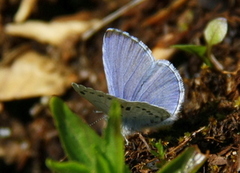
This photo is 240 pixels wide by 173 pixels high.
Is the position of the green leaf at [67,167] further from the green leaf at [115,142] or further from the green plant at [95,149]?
the green leaf at [115,142]

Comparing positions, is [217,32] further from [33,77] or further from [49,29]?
[49,29]

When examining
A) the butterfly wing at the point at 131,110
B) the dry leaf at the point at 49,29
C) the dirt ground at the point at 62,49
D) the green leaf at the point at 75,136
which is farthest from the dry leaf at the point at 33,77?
the green leaf at the point at 75,136

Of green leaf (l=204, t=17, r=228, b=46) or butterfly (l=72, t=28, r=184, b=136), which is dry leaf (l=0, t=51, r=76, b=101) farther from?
butterfly (l=72, t=28, r=184, b=136)

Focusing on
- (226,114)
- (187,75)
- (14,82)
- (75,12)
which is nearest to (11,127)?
(14,82)

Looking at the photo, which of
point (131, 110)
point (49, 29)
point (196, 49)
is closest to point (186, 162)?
point (131, 110)

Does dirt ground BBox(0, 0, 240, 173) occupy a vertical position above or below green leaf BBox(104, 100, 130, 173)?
above

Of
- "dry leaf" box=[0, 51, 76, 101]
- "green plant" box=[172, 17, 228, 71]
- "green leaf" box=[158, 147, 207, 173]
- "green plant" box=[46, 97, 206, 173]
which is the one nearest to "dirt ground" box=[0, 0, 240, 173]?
"dry leaf" box=[0, 51, 76, 101]
